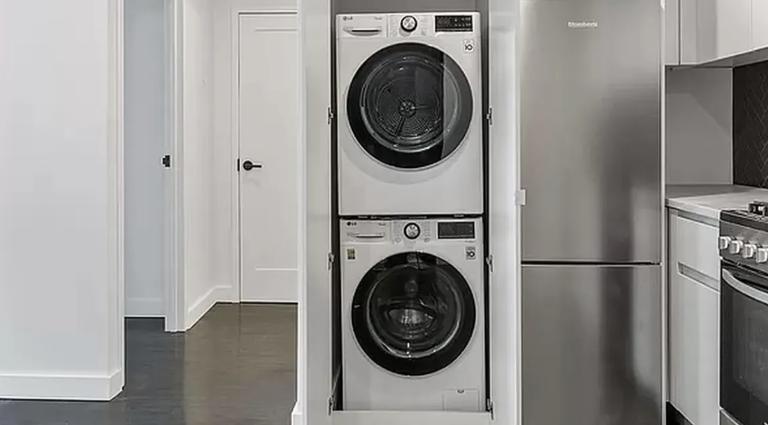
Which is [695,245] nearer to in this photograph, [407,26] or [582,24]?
[582,24]

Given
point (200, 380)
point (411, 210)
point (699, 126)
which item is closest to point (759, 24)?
point (699, 126)

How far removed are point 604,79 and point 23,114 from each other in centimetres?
266

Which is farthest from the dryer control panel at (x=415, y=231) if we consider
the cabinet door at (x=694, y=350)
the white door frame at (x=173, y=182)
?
the white door frame at (x=173, y=182)

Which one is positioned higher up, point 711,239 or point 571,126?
point 571,126

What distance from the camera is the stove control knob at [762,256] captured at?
217 cm

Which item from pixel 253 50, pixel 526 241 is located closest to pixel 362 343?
pixel 526 241

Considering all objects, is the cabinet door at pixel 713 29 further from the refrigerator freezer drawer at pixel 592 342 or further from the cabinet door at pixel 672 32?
the refrigerator freezer drawer at pixel 592 342

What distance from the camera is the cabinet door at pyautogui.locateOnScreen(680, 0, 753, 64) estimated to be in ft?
9.34

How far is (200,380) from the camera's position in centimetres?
396

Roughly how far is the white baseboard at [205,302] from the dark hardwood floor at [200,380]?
65mm

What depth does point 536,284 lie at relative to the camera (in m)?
3.00

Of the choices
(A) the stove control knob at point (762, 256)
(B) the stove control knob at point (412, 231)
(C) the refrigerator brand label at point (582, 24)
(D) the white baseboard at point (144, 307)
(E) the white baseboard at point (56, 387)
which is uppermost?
(C) the refrigerator brand label at point (582, 24)

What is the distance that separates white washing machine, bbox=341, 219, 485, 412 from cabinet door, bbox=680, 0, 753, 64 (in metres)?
1.13

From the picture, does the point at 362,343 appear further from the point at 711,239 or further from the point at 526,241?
the point at 711,239
